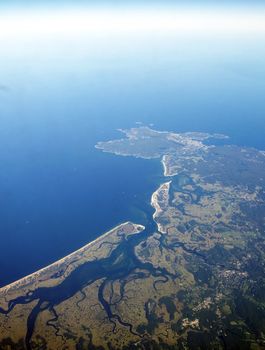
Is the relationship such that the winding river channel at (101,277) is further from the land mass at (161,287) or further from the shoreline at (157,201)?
the shoreline at (157,201)

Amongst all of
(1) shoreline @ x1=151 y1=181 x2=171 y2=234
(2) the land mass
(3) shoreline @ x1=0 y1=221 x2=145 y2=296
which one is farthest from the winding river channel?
(1) shoreline @ x1=151 y1=181 x2=171 y2=234

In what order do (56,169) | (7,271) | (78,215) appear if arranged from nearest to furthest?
(7,271) → (78,215) → (56,169)

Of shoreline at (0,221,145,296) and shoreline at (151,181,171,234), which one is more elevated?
shoreline at (151,181,171,234)

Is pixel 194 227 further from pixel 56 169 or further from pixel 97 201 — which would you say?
pixel 56 169

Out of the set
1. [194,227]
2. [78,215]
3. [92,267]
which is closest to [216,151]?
[194,227]

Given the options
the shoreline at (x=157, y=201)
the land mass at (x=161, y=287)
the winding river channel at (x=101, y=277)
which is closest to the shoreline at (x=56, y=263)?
the land mass at (x=161, y=287)

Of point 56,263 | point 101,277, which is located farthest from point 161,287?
point 56,263

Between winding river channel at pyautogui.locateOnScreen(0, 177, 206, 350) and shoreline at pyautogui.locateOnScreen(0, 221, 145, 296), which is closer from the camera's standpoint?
winding river channel at pyautogui.locateOnScreen(0, 177, 206, 350)

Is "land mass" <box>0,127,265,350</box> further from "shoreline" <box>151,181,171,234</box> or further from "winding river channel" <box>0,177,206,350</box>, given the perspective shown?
"shoreline" <box>151,181,171,234</box>
